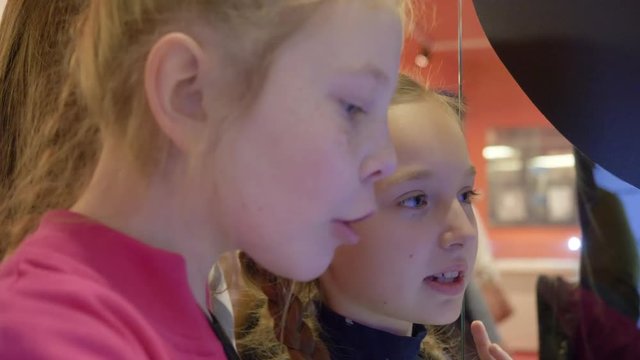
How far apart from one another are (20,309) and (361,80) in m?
0.23

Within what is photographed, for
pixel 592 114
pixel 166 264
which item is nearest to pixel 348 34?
pixel 166 264

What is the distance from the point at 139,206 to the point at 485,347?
392 mm

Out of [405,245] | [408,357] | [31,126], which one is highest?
[31,126]

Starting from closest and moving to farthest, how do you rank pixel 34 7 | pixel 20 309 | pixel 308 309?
1. pixel 20 309
2. pixel 34 7
3. pixel 308 309

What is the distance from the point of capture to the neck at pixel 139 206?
0.45 metres

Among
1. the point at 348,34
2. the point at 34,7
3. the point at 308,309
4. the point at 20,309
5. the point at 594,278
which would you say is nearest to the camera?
the point at 20,309

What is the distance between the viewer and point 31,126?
1.81 ft

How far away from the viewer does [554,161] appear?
91cm

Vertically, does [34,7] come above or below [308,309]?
above

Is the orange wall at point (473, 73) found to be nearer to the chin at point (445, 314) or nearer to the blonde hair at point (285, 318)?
the blonde hair at point (285, 318)

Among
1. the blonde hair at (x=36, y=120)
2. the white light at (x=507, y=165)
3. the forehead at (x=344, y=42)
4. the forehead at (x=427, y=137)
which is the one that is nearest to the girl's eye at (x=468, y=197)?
→ the forehead at (x=427, y=137)

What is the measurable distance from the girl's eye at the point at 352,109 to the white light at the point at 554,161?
1.21ft

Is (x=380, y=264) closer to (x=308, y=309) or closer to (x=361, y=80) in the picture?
(x=308, y=309)

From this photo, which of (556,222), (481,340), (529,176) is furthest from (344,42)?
(529,176)
